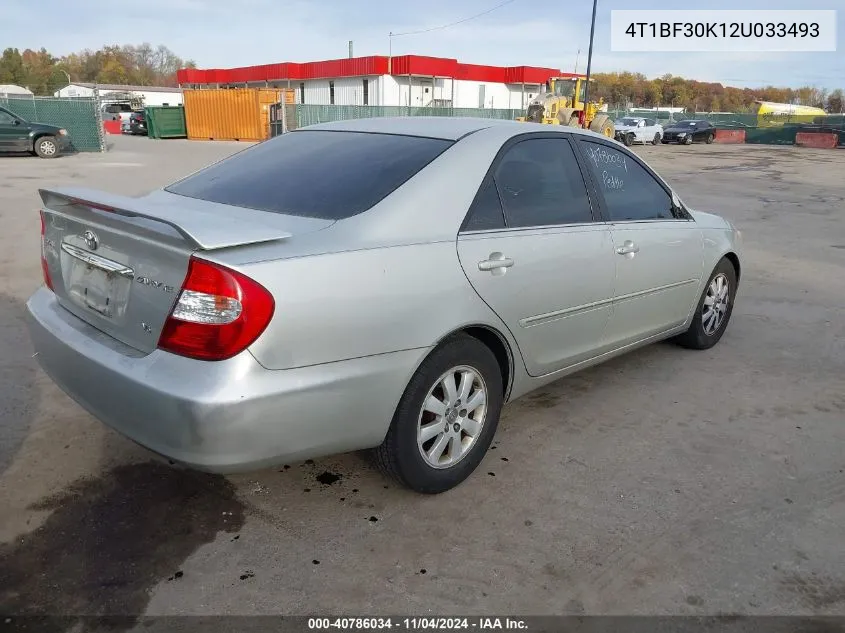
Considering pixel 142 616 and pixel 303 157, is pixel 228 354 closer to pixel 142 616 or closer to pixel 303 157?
pixel 142 616

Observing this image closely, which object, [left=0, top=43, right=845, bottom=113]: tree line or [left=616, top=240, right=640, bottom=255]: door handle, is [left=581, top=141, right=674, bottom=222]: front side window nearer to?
[left=616, top=240, right=640, bottom=255]: door handle

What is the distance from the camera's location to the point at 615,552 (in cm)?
267

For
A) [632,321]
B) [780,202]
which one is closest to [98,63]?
[780,202]

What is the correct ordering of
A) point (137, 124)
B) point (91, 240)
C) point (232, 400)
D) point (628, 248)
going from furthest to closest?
point (137, 124)
point (628, 248)
point (91, 240)
point (232, 400)

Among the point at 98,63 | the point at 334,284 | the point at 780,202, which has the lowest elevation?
the point at 780,202

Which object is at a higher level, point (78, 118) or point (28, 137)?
point (78, 118)

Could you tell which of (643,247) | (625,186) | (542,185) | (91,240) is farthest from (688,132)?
(91,240)

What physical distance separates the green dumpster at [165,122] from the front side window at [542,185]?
37378 mm

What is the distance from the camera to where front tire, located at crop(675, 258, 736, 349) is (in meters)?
4.87

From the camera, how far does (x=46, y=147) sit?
20.9 m

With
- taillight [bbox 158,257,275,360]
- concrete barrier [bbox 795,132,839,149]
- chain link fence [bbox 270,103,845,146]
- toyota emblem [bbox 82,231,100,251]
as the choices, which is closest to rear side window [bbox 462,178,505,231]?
taillight [bbox 158,257,275,360]

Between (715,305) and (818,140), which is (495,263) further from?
(818,140)

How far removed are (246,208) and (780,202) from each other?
571 inches

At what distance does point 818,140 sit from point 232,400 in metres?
48.3
